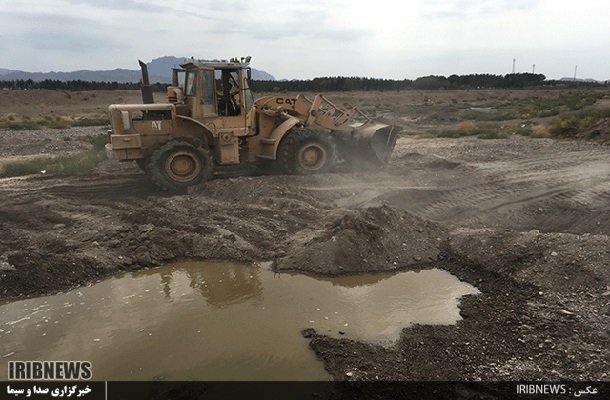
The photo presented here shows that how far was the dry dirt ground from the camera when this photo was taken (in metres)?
5.04

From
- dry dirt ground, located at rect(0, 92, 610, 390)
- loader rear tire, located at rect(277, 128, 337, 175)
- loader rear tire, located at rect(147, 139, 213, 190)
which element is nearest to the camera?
dry dirt ground, located at rect(0, 92, 610, 390)

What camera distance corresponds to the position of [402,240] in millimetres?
7887

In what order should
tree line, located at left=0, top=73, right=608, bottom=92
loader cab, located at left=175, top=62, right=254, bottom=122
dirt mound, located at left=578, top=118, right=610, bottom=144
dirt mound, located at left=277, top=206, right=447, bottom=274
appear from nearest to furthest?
dirt mound, located at left=277, top=206, right=447, bottom=274
loader cab, located at left=175, top=62, right=254, bottom=122
dirt mound, located at left=578, top=118, right=610, bottom=144
tree line, located at left=0, top=73, right=608, bottom=92

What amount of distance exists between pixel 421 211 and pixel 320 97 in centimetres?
480

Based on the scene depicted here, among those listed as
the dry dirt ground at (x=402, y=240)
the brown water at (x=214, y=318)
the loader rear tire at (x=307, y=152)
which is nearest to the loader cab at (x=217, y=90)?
the loader rear tire at (x=307, y=152)

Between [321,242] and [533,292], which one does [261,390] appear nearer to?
[321,242]

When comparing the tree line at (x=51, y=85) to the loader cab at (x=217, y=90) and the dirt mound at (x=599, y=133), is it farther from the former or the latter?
the dirt mound at (x=599, y=133)

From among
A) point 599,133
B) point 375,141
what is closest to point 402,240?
point 375,141

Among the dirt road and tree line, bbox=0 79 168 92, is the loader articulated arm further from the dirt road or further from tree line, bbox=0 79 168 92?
tree line, bbox=0 79 168 92

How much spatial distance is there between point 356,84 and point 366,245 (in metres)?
78.9

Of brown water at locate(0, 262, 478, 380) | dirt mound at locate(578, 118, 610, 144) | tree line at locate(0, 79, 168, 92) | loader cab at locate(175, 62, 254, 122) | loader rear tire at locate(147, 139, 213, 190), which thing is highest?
tree line at locate(0, 79, 168, 92)

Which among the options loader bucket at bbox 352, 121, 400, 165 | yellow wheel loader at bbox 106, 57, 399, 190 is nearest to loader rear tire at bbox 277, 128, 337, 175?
yellow wheel loader at bbox 106, 57, 399, 190

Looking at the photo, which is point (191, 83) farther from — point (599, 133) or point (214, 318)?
point (599, 133)

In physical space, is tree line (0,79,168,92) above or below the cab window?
above
